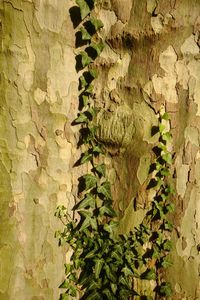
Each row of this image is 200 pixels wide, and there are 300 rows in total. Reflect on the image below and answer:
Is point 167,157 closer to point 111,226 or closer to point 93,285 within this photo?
Answer: point 111,226

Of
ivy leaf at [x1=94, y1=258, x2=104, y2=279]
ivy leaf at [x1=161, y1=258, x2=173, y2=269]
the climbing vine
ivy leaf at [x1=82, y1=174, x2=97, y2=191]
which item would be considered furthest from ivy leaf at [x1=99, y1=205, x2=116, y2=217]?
ivy leaf at [x1=161, y1=258, x2=173, y2=269]

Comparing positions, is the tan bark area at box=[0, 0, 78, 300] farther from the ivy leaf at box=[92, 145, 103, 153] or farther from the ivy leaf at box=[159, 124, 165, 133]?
the ivy leaf at box=[159, 124, 165, 133]

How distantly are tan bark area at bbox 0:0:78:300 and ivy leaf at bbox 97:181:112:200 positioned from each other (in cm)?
15

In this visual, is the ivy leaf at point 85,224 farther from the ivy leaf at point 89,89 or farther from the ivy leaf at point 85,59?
the ivy leaf at point 85,59

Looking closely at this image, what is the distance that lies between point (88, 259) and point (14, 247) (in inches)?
17.3

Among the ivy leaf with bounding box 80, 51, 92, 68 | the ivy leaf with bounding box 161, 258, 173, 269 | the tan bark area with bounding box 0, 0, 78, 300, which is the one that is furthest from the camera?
the ivy leaf with bounding box 161, 258, 173, 269

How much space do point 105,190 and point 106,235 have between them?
263mm

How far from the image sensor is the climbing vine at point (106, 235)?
1955 millimetres

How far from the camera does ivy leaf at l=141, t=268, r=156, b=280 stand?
206 centimetres

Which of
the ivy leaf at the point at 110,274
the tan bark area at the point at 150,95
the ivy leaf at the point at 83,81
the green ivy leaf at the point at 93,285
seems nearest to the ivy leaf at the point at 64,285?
the green ivy leaf at the point at 93,285

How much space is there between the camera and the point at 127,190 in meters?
2.01

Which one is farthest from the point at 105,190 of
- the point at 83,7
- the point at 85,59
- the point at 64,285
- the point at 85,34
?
the point at 83,7

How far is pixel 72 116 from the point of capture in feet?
6.30

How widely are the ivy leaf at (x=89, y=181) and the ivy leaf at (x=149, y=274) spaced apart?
598 mm
